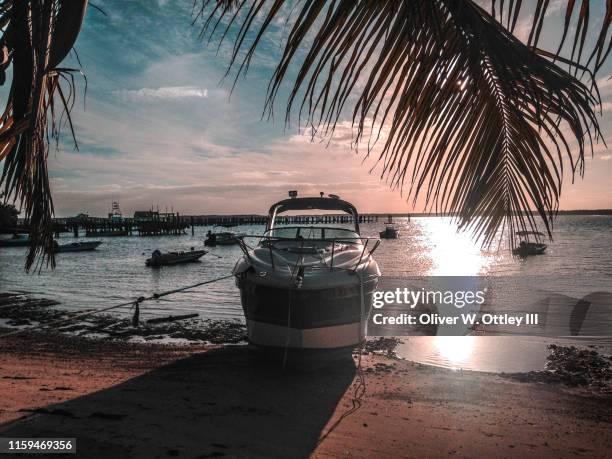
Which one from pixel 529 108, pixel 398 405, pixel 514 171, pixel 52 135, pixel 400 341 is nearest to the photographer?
pixel 529 108

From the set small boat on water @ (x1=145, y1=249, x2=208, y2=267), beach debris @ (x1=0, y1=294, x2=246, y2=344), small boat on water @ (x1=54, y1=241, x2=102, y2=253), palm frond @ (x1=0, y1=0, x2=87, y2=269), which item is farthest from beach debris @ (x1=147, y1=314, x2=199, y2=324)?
small boat on water @ (x1=54, y1=241, x2=102, y2=253)

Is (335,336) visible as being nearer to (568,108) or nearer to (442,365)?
(442,365)

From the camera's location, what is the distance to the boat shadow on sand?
187 inches

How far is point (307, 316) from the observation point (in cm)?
709

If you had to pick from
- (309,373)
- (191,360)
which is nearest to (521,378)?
(309,373)

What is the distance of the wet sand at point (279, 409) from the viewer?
4988 millimetres

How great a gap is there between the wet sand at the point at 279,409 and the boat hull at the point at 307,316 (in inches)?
30.6

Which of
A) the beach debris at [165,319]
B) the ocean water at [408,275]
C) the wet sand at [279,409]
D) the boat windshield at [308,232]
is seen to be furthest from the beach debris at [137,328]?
the boat windshield at [308,232]

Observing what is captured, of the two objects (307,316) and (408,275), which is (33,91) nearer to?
(307,316)

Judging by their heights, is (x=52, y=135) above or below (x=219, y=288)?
above

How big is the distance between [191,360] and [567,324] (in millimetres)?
13609

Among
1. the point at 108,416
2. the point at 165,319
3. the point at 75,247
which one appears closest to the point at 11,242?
the point at 75,247

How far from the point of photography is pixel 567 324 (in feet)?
50.6

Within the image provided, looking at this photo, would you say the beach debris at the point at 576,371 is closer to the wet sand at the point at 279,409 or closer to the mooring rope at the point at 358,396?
the wet sand at the point at 279,409
